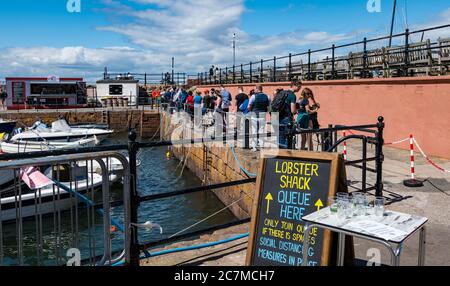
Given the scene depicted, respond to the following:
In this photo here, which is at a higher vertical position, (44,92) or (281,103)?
(44,92)

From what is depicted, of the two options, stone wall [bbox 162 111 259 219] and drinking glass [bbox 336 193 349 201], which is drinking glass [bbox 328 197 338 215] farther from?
stone wall [bbox 162 111 259 219]

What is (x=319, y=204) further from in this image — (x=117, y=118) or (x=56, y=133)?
(x=117, y=118)

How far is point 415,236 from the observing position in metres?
5.23

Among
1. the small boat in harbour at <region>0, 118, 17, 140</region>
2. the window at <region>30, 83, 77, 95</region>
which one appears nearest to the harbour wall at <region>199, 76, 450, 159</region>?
the small boat in harbour at <region>0, 118, 17, 140</region>

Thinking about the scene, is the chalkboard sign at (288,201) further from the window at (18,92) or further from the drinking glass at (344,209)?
the window at (18,92)

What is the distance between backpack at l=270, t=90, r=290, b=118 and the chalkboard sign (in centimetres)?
468

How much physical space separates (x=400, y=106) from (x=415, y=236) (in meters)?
7.56

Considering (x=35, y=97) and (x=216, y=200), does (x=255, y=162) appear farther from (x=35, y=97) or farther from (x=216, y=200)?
(x=35, y=97)

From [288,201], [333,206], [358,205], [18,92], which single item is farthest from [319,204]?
[18,92]

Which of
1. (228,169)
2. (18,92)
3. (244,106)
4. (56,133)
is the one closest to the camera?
(228,169)

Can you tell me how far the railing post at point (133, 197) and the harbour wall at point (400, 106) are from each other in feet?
30.2

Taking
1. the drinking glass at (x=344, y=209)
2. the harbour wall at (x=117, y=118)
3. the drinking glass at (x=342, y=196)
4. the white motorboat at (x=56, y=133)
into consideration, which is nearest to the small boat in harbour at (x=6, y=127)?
the white motorboat at (x=56, y=133)
